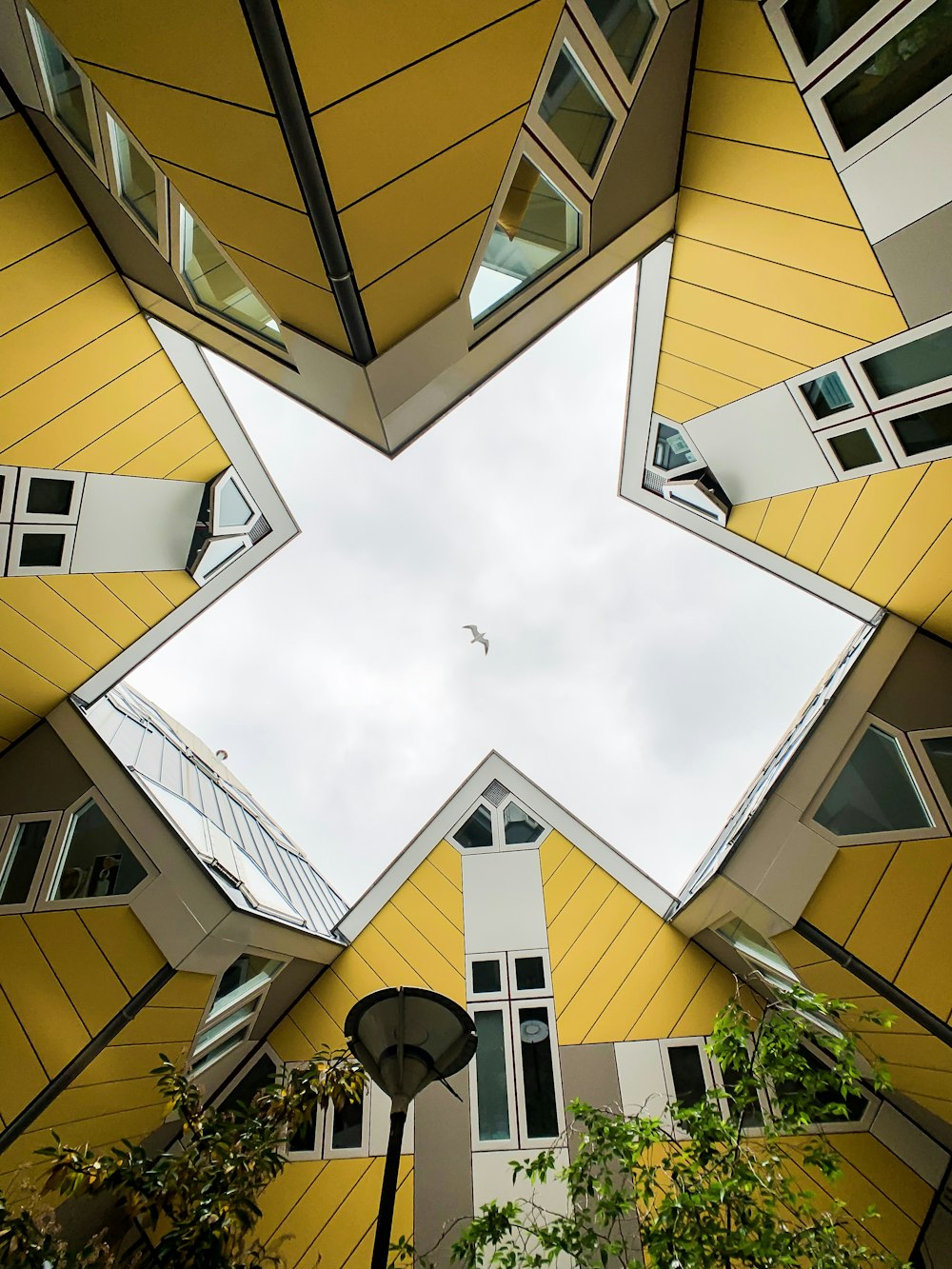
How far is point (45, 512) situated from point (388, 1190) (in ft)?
19.5

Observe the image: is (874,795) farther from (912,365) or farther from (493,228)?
(493,228)

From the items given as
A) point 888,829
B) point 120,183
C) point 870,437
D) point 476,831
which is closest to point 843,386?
point 870,437

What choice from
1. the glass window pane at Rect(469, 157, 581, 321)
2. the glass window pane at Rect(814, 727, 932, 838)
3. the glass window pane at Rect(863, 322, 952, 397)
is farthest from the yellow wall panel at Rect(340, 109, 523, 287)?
the glass window pane at Rect(814, 727, 932, 838)

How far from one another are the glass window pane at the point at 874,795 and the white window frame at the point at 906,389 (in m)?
2.92

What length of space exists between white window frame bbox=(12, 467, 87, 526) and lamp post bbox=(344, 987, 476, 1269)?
517 cm

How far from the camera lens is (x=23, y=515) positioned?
592cm

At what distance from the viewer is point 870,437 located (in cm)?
578

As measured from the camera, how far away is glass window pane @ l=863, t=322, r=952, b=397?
475 cm

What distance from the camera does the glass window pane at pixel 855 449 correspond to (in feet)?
19.2

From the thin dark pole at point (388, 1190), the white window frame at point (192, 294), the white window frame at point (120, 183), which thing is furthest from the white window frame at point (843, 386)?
the thin dark pole at point (388, 1190)

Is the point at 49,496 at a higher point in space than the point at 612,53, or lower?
lower

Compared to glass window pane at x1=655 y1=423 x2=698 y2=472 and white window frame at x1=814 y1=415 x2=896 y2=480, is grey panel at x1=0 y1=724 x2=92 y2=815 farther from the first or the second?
white window frame at x1=814 y1=415 x2=896 y2=480

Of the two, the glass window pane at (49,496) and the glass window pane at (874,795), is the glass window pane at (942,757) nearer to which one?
the glass window pane at (874,795)

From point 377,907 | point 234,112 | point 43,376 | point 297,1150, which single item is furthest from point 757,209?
point 297,1150
